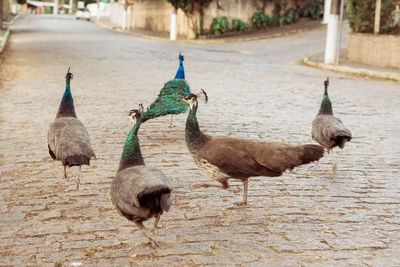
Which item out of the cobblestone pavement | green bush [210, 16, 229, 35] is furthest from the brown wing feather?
green bush [210, 16, 229, 35]

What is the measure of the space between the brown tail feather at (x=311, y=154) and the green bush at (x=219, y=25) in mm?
32972

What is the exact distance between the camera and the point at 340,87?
16.6m

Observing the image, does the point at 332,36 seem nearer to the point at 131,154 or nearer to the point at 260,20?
the point at 260,20

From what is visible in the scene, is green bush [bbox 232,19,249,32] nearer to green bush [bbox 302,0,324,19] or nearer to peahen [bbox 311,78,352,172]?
green bush [bbox 302,0,324,19]

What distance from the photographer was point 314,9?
41344mm

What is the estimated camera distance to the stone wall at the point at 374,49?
21688mm

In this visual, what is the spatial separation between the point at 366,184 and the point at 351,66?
1567 cm

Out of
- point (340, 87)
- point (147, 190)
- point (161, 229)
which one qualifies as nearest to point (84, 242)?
point (161, 229)

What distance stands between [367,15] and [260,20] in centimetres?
1571

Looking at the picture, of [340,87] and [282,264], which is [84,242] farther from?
[340,87]

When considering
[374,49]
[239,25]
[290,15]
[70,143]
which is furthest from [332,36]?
[70,143]

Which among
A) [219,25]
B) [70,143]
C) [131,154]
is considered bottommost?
[70,143]

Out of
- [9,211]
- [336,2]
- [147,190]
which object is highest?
[336,2]

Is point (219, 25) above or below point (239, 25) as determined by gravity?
below
